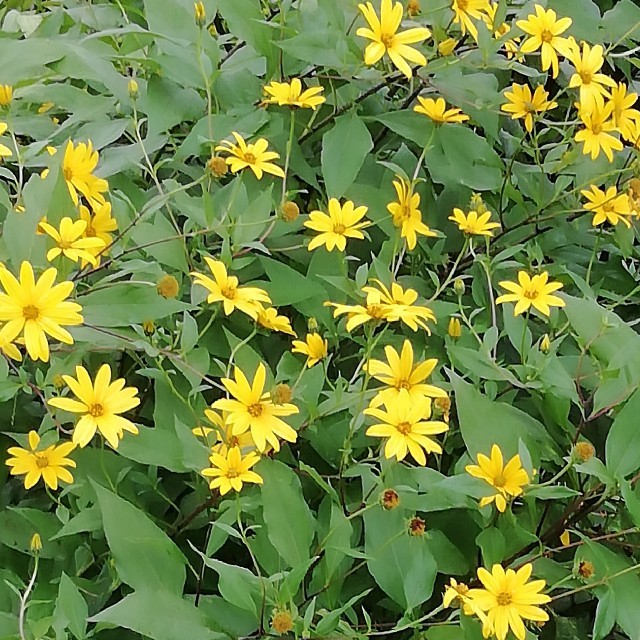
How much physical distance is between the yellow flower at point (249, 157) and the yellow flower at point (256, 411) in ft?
0.65

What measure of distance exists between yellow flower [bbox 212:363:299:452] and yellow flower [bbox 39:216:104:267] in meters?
0.13

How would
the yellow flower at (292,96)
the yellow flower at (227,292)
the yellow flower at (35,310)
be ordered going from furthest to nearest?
1. the yellow flower at (292,96)
2. the yellow flower at (227,292)
3. the yellow flower at (35,310)

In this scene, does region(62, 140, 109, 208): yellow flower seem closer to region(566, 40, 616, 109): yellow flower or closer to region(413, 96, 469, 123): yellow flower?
region(413, 96, 469, 123): yellow flower

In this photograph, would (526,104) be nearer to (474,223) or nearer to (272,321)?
(474,223)

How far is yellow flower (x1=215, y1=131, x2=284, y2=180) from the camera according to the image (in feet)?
2.34

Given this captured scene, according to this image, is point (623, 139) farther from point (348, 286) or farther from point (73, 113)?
point (73, 113)

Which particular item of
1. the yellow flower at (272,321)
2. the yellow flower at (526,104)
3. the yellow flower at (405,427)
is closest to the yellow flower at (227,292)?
the yellow flower at (272,321)

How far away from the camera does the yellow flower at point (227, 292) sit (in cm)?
63

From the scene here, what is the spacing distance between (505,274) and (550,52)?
22cm

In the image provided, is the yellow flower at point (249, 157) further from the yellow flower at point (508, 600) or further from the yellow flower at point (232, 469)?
the yellow flower at point (508, 600)

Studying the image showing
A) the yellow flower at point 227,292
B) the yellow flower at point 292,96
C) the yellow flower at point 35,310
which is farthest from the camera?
the yellow flower at point 292,96

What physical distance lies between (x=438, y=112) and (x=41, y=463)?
46cm

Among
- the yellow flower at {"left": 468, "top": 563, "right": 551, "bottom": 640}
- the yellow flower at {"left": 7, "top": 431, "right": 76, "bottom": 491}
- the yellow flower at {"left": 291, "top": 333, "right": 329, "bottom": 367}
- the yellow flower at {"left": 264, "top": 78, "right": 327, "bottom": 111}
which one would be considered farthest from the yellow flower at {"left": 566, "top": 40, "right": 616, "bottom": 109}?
the yellow flower at {"left": 7, "top": 431, "right": 76, "bottom": 491}

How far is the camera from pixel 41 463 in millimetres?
598
